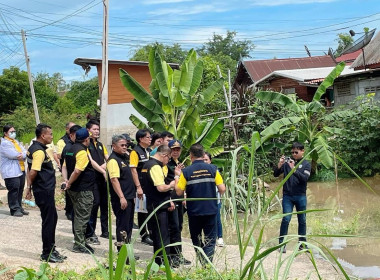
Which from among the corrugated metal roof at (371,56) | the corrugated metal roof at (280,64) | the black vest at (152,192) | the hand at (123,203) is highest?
Answer: the corrugated metal roof at (280,64)

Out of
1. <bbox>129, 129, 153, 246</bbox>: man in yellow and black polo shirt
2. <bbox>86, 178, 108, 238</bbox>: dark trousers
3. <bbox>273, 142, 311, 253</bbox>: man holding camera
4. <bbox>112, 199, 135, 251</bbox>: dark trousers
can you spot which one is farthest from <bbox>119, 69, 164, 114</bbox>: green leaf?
<bbox>112, 199, 135, 251</bbox>: dark trousers

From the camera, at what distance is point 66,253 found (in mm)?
7652

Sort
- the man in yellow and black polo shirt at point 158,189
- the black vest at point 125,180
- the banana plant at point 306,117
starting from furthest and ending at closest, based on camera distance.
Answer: the banana plant at point 306,117, the black vest at point 125,180, the man in yellow and black polo shirt at point 158,189

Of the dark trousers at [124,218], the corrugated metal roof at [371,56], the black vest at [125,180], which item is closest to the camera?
the dark trousers at [124,218]

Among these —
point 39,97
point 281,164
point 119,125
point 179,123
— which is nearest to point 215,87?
point 179,123

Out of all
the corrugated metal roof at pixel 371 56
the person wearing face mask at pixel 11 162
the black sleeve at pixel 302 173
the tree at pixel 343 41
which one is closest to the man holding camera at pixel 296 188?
the black sleeve at pixel 302 173

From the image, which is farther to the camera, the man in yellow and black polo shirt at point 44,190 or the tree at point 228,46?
the tree at point 228,46

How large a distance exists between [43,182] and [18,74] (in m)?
28.7

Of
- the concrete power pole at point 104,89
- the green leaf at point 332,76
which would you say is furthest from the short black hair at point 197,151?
the green leaf at point 332,76

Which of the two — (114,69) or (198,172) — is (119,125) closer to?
(114,69)

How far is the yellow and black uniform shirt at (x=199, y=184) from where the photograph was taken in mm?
6551

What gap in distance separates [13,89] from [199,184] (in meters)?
29.9

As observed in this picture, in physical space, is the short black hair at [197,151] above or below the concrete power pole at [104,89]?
below

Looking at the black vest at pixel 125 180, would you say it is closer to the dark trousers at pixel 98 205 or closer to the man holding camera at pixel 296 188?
the dark trousers at pixel 98 205
